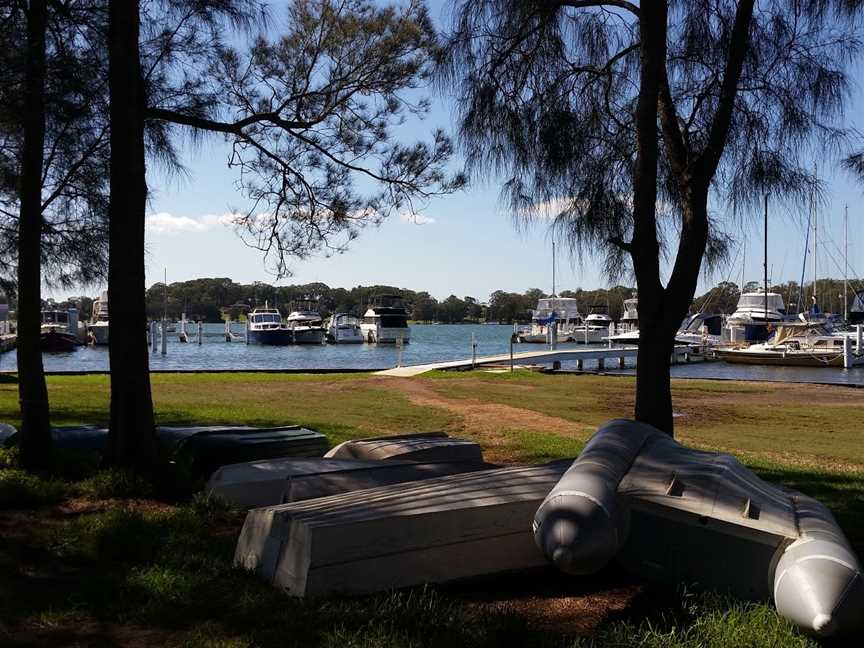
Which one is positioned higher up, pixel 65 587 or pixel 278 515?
pixel 278 515

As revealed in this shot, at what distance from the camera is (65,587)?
4.26 metres

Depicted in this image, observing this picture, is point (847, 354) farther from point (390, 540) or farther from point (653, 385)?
point (390, 540)

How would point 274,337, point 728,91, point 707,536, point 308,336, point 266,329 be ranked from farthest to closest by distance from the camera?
1. point 308,336
2. point 274,337
3. point 266,329
4. point 728,91
5. point 707,536

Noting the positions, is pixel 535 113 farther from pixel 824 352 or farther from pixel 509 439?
pixel 824 352

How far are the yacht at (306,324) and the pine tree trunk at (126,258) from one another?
2745 inches

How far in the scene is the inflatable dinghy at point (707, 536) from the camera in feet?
11.6

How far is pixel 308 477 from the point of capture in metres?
5.94

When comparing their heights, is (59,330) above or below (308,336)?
above

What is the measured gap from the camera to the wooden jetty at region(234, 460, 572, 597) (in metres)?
4.06

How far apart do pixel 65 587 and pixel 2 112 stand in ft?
16.9

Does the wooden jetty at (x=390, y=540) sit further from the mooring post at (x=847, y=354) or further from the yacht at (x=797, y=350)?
the yacht at (x=797, y=350)

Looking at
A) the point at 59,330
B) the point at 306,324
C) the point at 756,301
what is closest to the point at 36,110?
the point at 756,301

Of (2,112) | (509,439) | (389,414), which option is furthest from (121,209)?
(389,414)

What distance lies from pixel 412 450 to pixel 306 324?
7447 cm
